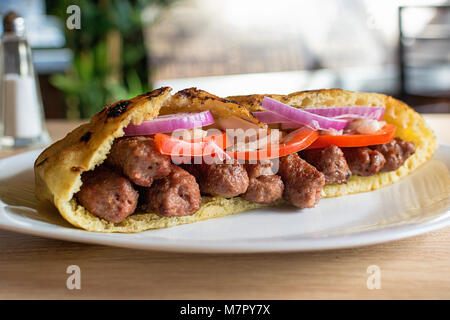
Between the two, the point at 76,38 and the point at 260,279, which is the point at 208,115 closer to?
the point at 260,279

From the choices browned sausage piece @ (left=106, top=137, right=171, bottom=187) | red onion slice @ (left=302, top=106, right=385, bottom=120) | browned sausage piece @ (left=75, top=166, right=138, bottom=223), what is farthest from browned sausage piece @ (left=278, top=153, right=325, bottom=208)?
browned sausage piece @ (left=75, top=166, right=138, bottom=223)

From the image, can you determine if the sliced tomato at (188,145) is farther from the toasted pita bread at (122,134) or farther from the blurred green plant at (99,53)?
the blurred green plant at (99,53)

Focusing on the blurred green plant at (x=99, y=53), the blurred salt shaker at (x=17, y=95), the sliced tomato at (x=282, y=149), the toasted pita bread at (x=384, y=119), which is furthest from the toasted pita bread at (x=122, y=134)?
the blurred green plant at (x=99, y=53)

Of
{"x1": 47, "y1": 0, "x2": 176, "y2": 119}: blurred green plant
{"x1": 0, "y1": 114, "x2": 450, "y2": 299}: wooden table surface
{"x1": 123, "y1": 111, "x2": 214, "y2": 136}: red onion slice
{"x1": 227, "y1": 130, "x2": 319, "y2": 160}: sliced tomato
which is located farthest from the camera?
{"x1": 47, "y1": 0, "x2": 176, "y2": 119}: blurred green plant

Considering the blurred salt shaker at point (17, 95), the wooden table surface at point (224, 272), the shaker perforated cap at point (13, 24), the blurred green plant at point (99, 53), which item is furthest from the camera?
the blurred green plant at point (99, 53)

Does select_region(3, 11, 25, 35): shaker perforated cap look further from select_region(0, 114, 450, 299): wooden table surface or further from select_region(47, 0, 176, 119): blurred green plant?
select_region(47, 0, 176, 119): blurred green plant

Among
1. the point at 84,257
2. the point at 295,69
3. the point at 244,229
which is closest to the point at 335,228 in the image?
the point at 244,229

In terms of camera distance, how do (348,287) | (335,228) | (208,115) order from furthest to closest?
(208,115), (335,228), (348,287)
